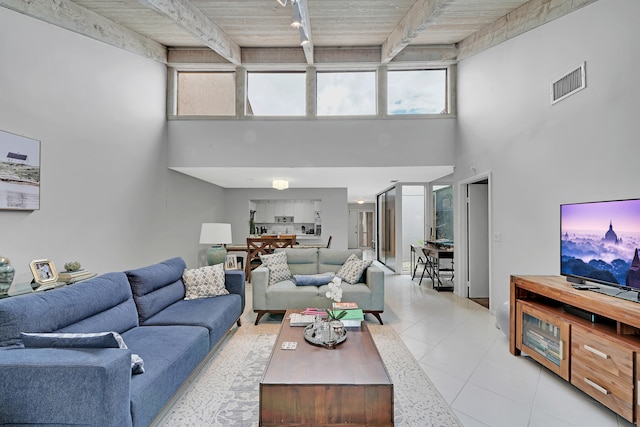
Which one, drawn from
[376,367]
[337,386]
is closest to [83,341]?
[337,386]

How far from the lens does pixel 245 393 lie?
85.0 inches

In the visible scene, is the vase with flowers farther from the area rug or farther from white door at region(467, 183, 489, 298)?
white door at region(467, 183, 489, 298)

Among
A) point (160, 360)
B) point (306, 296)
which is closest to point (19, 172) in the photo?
point (160, 360)

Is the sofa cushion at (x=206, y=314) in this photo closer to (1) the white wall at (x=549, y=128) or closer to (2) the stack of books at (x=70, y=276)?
(2) the stack of books at (x=70, y=276)

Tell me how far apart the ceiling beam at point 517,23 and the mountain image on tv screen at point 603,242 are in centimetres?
193

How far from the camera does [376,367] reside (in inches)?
70.3

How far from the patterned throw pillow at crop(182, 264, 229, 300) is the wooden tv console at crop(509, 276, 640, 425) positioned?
304cm

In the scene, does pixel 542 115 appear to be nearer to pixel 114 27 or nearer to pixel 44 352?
pixel 44 352

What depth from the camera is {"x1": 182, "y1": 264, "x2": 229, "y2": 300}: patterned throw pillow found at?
3.20 m

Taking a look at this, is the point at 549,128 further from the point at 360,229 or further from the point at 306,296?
the point at 360,229

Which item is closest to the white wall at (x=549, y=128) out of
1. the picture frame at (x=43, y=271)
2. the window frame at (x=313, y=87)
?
the window frame at (x=313, y=87)

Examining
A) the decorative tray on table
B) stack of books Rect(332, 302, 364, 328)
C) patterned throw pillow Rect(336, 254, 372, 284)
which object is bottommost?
the decorative tray on table

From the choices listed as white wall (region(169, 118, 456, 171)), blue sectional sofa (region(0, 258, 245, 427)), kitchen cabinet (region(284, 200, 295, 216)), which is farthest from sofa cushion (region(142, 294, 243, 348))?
kitchen cabinet (region(284, 200, 295, 216))

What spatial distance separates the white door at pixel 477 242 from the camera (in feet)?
15.8
